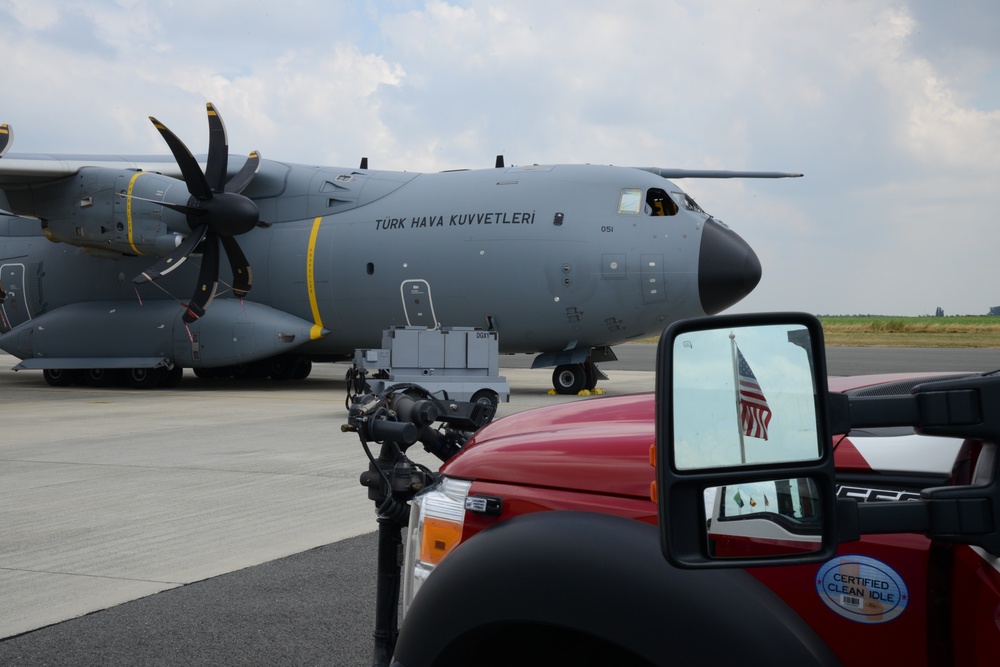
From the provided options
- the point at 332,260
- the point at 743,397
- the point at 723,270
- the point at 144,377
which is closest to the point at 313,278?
the point at 332,260

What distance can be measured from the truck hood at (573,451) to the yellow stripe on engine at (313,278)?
16.6 metres

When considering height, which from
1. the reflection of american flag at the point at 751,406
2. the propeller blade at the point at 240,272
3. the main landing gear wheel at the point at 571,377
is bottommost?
the main landing gear wheel at the point at 571,377

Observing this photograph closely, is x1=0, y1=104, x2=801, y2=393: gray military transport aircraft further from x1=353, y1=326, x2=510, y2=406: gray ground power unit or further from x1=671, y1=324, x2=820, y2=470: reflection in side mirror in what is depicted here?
x1=671, y1=324, x2=820, y2=470: reflection in side mirror

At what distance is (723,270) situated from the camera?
16547 millimetres

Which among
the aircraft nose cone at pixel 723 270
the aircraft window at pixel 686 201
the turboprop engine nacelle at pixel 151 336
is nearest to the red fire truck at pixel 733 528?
the aircraft nose cone at pixel 723 270

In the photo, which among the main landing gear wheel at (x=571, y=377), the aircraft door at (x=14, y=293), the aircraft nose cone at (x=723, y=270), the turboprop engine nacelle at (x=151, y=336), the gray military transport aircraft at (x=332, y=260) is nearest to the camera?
the aircraft nose cone at (x=723, y=270)

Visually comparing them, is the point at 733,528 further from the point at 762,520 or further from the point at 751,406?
the point at 751,406

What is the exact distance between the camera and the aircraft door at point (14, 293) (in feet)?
69.6

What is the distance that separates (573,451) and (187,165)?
1593 cm

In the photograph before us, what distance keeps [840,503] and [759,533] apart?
0.15 meters

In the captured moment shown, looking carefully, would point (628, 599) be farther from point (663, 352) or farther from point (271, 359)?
point (271, 359)

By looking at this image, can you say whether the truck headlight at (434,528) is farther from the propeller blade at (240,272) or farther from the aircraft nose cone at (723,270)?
the propeller blade at (240,272)

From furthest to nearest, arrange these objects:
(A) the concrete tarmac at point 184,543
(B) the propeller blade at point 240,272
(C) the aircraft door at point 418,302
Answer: (C) the aircraft door at point 418,302 → (B) the propeller blade at point 240,272 → (A) the concrete tarmac at point 184,543

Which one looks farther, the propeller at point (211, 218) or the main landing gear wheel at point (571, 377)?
the main landing gear wheel at point (571, 377)
